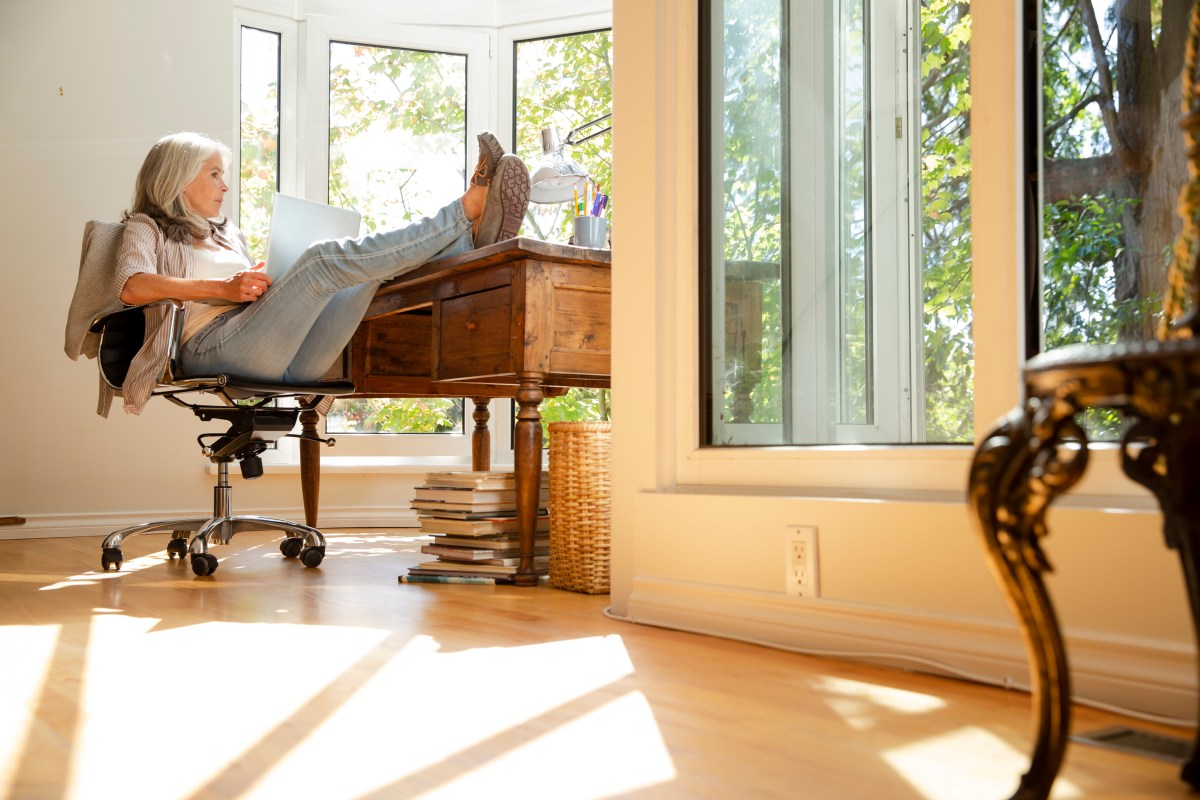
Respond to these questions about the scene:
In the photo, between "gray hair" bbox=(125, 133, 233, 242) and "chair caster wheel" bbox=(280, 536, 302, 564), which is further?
"chair caster wheel" bbox=(280, 536, 302, 564)

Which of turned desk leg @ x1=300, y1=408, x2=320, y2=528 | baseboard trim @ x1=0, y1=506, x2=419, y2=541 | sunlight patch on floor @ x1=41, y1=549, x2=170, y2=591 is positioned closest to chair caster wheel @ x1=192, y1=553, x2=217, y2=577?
sunlight patch on floor @ x1=41, y1=549, x2=170, y2=591

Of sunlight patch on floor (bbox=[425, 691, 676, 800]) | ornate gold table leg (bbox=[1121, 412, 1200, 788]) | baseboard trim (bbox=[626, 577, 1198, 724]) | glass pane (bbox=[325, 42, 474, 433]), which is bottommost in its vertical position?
sunlight patch on floor (bbox=[425, 691, 676, 800])

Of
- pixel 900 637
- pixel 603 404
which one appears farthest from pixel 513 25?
pixel 900 637

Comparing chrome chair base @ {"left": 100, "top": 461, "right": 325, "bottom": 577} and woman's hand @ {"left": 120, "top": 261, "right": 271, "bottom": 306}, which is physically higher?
woman's hand @ {"left": 120, "top": 261, "right": 271, "bottom": 306}

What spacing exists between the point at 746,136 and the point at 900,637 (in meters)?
0.97

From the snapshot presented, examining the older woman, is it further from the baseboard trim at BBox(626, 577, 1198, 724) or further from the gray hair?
the baseboard trim at BBox(626, 577, 1198, 724)

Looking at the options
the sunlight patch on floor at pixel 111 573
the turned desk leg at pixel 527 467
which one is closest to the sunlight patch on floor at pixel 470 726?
the turned desk leg at pixel 527 467

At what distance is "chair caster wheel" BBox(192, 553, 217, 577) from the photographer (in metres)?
2.60

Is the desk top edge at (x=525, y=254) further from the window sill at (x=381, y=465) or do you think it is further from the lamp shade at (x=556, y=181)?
the window sill at (x=381, y=465)

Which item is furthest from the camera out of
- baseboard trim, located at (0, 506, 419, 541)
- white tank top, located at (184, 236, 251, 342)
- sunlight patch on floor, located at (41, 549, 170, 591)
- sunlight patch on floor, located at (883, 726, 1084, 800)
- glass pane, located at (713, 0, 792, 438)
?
baseboard trim, located at (0, 506, 419, 541)

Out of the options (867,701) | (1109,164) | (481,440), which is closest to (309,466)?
(481,440)

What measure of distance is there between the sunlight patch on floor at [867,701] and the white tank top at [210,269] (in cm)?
193

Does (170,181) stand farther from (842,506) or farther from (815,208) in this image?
(842,506)

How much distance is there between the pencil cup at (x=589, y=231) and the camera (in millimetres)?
2609
